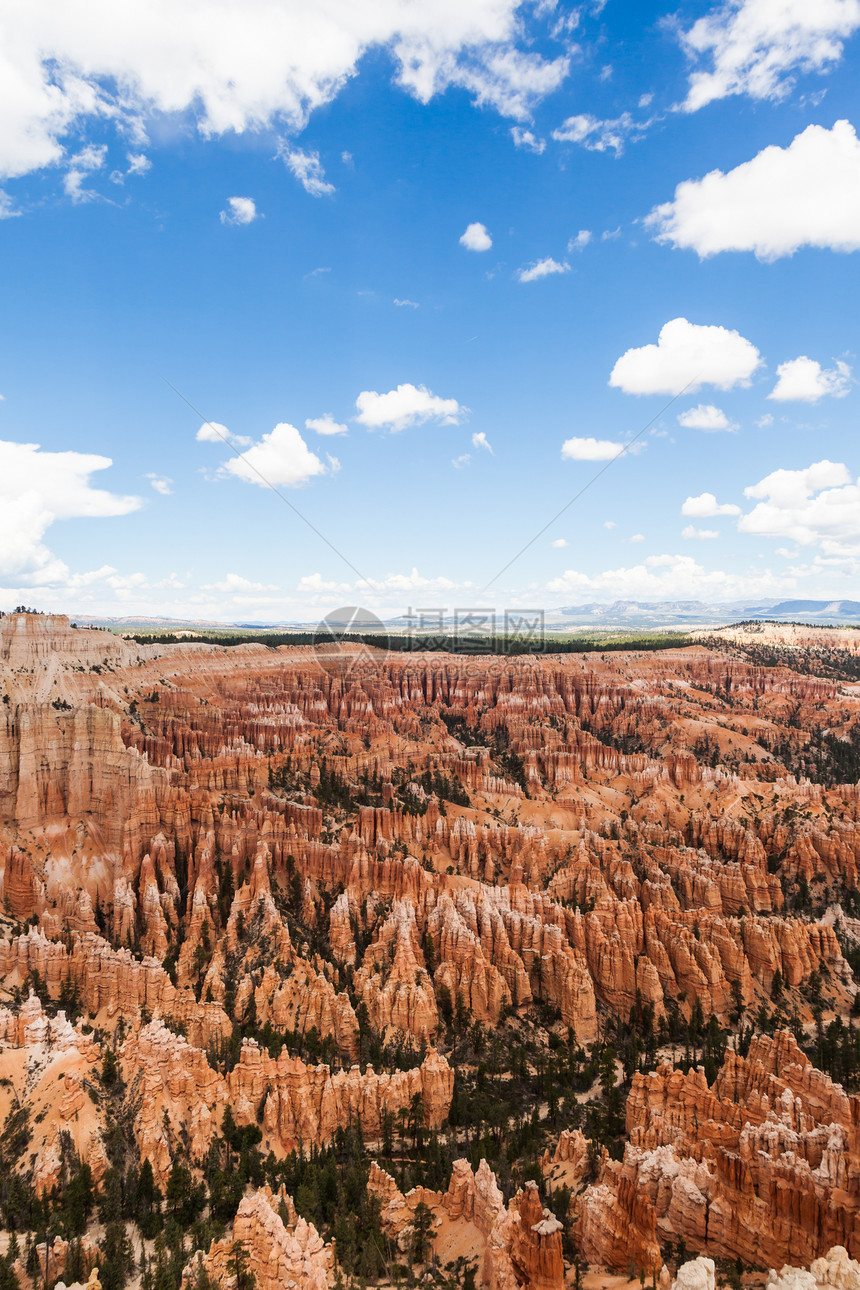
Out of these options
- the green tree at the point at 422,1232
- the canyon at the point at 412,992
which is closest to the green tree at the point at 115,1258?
the canyon at the point at 412,992

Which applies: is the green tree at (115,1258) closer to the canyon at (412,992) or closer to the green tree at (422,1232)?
the canyon at (412,992)

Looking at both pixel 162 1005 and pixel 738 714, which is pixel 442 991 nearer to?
pixel 162 1005

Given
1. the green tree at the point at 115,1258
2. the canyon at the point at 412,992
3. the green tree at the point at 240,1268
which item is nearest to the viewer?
the green tree at the point at 240,1268

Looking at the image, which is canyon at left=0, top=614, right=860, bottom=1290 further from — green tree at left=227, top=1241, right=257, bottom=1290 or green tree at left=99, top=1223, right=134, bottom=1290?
green tree at left=99, top=1223, right=134, bottom=1290

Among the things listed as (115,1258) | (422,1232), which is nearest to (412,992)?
(422,1232)

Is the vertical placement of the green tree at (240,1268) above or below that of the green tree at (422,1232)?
above

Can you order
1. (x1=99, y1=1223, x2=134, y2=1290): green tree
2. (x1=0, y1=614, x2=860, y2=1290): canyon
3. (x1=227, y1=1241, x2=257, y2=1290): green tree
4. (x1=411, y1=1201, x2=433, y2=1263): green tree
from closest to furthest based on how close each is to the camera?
1. (x1=227, y1=1241, x2=257, y2=1290): green tree
2. (x1=99, y1=1223, x2=134, y2=1290): green tree
3. (x1=0, y1=614, x2=860, y2=1290): canyon
4. (x1=411, y1=1201, x2=433, y2=1263): green tree

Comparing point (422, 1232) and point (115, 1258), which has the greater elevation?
point (115, 1258)

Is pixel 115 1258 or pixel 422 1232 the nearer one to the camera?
pixel 115 1258

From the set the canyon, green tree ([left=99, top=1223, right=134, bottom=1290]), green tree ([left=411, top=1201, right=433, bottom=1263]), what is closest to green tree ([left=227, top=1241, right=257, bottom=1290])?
the canyon

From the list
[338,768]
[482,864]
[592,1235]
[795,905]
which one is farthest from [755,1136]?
[338,768]

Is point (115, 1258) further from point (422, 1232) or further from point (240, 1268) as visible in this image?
point (422, 1232)
